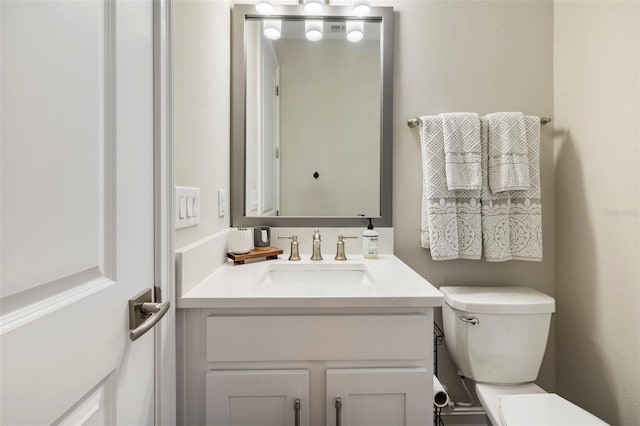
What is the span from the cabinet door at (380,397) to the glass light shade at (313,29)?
1.35 m

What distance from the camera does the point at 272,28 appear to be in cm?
141

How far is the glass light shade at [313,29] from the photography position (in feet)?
4.61

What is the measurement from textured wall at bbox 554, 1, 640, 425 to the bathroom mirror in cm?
79

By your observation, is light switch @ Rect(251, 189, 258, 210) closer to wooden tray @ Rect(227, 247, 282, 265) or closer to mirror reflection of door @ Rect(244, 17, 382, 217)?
mirror reflection of door @ Rect(244, 17, 382, 217)

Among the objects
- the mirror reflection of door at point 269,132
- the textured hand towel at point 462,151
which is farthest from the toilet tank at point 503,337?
the mirror reflection of door at point 269,132

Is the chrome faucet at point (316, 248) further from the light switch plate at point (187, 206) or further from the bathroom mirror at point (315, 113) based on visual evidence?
the light switch plate at point (187, 206)

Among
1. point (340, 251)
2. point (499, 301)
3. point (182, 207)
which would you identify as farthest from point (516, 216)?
point (182, 207)

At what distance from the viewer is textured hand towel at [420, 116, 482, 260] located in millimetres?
1320

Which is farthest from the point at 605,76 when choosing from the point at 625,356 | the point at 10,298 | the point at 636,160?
the point at 10,298

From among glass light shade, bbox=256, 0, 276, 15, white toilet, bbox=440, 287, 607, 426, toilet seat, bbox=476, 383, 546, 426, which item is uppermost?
glass light shade, bbox=256, 0, 276, 15

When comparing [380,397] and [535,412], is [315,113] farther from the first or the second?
[535,412]

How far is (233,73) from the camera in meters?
1.38

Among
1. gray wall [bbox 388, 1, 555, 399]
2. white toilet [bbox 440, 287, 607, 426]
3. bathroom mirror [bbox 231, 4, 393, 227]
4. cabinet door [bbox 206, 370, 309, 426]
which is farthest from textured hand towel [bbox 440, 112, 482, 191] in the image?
cabinet door [bbox 206, 370, 309, 426]

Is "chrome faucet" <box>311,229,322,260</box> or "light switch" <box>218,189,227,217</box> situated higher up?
"light switch" <box>218,189,227,217</box>
